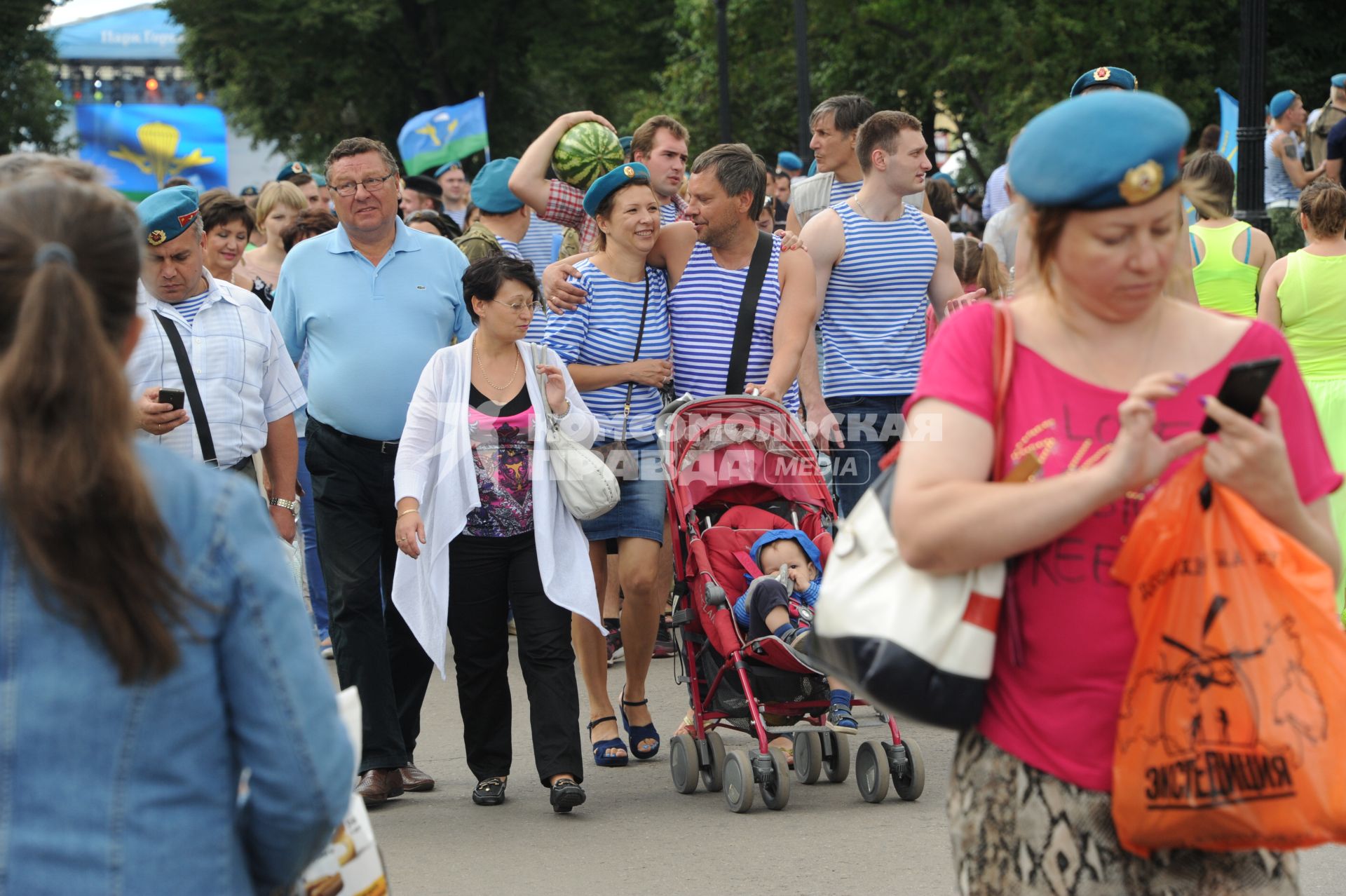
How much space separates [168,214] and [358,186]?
1090 millimetres

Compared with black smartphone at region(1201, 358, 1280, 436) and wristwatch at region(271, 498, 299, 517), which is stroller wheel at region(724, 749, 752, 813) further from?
black smartphone at region(1201, 358, 1280, 436)

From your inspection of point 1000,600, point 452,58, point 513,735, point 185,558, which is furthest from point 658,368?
point 452,58

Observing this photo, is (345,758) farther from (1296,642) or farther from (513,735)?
(513,735)

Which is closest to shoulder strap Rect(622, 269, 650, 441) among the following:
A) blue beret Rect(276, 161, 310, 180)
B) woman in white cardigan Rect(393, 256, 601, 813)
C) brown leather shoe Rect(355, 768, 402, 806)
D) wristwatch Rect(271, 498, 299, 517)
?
woman in white cardigan Rect(393, 256, 601, 813)

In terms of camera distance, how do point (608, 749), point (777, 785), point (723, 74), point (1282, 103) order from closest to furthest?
1. point (777, 785)
2. point (608, 749)
3. point (1282, 103)
4. point (723, 74)

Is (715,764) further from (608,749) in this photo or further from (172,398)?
(172,398)

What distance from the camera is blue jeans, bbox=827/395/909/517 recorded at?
299 inches

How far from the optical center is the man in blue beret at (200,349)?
18.7ft

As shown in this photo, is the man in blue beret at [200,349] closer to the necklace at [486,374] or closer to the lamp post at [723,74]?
the necklace at [486,374]

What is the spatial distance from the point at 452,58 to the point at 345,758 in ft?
122

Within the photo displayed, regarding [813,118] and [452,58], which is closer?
[813,118]

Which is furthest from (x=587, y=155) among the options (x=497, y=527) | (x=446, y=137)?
(x=446, y=137)

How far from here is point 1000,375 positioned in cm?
269

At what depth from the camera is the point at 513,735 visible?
7.73 metres
